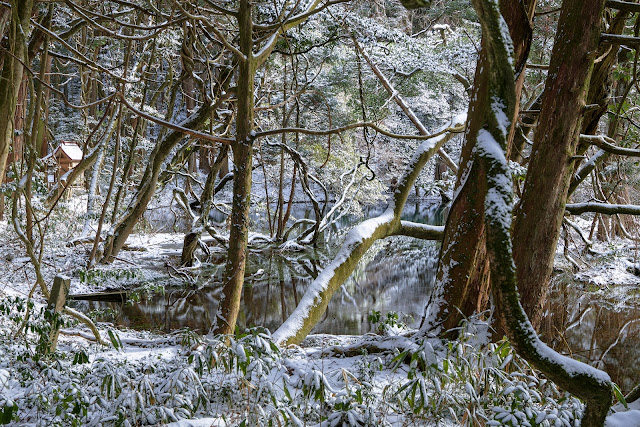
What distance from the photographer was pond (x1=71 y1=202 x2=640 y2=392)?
6.73 m

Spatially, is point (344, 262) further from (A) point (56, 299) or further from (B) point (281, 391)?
(A) point (56, 299)

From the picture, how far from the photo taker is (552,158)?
10.9ft

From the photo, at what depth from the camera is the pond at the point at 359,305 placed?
6728 millimetres

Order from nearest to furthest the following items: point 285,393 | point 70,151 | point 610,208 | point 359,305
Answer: point 285,393
point 610,208
point 359,305
point 70,151

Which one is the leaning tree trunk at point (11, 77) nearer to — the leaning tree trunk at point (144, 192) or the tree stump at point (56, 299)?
the tree stump at point (56, 299)

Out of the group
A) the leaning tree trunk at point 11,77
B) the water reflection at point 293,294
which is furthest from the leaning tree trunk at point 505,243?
the water reflection at point 293,294

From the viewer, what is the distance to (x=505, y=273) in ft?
4.80

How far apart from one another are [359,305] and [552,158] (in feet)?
19.4

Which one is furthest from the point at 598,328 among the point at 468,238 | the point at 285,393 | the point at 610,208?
the point at 285,393

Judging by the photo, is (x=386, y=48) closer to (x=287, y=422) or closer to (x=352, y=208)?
(x=352, y=208)

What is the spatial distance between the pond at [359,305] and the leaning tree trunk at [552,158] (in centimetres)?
211

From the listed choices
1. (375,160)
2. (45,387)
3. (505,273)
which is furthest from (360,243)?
(375,160)

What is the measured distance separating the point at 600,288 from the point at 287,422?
9103mm

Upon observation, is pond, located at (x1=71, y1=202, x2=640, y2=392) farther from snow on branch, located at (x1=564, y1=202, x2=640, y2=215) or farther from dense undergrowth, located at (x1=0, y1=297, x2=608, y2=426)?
dense undergrowth, located at (x1=0, y1=297, x2=608, y2=426)
